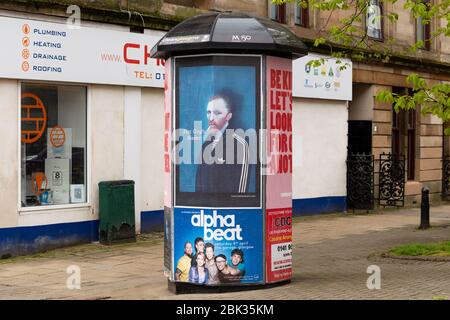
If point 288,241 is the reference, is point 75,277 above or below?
below

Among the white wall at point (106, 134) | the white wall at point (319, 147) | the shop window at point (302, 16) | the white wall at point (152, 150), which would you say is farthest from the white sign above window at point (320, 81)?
the white wall at point (106, 134)

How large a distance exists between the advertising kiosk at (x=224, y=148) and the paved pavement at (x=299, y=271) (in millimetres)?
416

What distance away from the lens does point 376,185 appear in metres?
22.5

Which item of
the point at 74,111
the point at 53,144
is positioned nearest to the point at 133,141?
the point at 74,111

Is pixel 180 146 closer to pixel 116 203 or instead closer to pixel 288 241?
pixel 288 241

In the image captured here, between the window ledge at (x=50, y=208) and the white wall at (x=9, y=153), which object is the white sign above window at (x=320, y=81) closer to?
the window ledge at (x=50, y=208)

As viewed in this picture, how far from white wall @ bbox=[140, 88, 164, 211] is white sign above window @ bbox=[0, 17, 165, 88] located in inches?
17.4

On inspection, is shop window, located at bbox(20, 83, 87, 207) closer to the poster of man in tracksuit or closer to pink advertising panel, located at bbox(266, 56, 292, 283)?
the poster of man in tracksuit

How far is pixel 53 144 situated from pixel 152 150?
2.41 m

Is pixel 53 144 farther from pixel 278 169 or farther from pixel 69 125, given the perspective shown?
pixel 278 169

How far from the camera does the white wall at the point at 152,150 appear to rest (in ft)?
52.4

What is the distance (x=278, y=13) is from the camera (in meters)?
19.8
